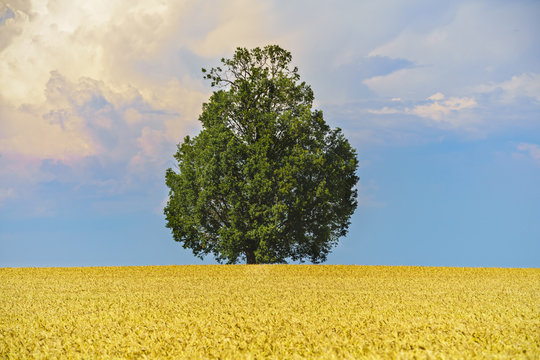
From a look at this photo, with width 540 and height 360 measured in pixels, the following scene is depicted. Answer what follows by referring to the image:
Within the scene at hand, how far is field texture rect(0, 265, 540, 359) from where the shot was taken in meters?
5.88

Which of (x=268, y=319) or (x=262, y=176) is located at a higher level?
(x=262, y=176)

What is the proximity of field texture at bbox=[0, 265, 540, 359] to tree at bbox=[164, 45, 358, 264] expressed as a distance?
4157 mm

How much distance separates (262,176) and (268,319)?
11.2 m

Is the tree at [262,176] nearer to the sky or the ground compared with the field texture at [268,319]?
nearer to the sky

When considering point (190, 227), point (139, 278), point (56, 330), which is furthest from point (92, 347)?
point (190, 227)

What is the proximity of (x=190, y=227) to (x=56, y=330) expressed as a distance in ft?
41.8

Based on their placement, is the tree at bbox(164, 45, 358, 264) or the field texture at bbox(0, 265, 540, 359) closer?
the field texture at bbox(0, 265, 540, 359)

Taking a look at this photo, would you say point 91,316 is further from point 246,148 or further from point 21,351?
point 246,148

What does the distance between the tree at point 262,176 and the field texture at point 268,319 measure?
4.16m

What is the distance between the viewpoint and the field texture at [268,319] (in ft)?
19.3

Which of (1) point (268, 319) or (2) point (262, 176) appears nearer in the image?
(1) point (268, 319)

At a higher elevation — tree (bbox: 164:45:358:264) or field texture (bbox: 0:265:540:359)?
tree (bbox: 164:45:358:264)

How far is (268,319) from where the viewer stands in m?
7.57

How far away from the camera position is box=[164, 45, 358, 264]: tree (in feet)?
61.5
